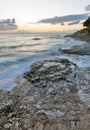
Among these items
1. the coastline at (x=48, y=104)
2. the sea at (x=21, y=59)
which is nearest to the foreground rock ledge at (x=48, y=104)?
the coastline at (x=48, y=104)

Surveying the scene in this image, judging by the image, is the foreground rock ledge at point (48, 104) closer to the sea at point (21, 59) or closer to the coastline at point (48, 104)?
the coastline at point (48, 104)

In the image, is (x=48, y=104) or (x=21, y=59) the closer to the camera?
(x=48, y=104)

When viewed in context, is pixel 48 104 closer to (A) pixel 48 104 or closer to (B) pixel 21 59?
(A) pixel 48 104

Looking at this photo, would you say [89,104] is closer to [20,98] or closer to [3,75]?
[20,98]

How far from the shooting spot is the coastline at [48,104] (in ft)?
20.3

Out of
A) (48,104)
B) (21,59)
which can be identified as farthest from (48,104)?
(21,59)

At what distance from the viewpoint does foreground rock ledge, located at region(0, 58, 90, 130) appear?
6.19m

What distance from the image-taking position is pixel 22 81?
11484mm

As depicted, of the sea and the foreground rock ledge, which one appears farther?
the sea

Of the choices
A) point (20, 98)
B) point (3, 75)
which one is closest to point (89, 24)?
point (3, 75)

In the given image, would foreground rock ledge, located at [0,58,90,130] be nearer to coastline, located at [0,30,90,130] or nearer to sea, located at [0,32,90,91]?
coastline, located at [0,30,90,130]

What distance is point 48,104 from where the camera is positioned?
7566 millimetres

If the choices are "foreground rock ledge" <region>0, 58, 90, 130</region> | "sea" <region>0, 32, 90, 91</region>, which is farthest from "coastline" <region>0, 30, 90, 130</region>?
"sea" <region>0, 32, 90, 91</region>

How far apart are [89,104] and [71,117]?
1379mm
